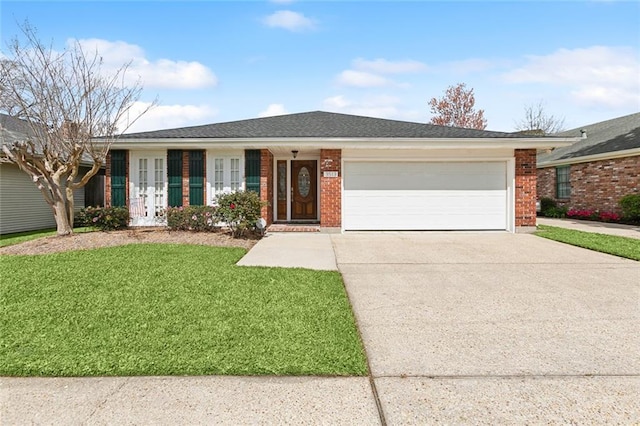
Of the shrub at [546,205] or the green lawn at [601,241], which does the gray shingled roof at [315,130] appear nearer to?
the green lawn at [601,241]

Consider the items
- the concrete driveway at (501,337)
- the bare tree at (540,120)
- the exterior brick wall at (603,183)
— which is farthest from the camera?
the bare tree at (540,120)

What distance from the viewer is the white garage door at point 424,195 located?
1006 cm

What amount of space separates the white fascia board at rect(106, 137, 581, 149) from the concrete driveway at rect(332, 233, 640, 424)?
425cm

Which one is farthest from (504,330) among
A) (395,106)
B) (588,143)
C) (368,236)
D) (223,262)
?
(395,106)

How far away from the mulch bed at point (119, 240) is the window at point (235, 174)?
171cm

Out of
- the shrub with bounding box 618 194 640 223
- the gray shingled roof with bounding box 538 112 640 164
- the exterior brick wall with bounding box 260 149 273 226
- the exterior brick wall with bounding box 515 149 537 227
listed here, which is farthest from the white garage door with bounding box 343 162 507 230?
the gray shingled roof with bounding box 538 112 640 164

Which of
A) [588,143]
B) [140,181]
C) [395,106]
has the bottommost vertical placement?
[140,181]

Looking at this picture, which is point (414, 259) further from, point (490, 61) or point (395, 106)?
point (395, 106)

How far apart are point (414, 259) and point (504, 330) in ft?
10.4

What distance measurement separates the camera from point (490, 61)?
9.67 metres

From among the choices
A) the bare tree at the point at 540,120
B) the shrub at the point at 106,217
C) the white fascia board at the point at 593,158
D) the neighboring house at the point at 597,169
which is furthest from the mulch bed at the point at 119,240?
the bare tree at the point at 540,120

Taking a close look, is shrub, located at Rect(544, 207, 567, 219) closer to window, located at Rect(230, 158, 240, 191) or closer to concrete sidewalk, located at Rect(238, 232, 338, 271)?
concrete sidewalk, located at Rect(238, 232, 338, 271)

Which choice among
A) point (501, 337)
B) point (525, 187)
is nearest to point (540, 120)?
point (525, 187)

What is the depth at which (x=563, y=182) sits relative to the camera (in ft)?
52.1
